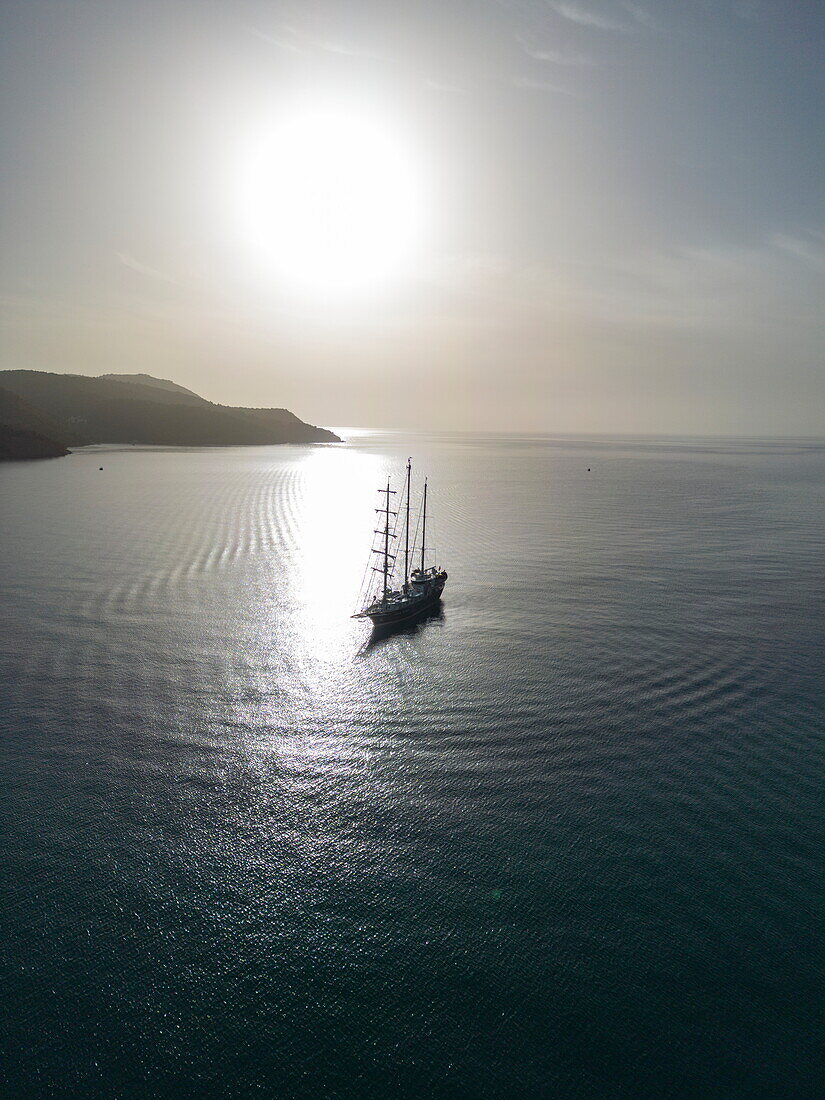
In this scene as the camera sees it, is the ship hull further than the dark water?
Yes

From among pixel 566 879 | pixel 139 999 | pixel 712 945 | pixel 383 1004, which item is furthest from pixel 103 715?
pixel 712 945

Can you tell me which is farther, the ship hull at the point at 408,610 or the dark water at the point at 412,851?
the ship hull at the point at 408,610

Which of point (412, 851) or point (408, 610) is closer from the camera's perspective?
point (412, 851)

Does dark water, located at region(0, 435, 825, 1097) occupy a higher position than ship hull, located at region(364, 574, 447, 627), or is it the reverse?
ship hull, located at region(364, 574, 447, 627)

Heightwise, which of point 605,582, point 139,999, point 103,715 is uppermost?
point 605,582

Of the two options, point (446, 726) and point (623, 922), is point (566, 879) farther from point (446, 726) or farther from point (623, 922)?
point (446, 726)

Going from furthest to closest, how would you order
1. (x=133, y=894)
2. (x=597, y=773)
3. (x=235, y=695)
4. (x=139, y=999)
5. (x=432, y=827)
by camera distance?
(x=235, y=695) < (x=597, y=773) < (x=432, y=827) < (x=133, y=894) < (x=139, y=999)

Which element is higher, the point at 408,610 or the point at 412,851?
the point at 408,610

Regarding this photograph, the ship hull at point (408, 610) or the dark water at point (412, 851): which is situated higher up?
the ship hull at point (408, 610)
